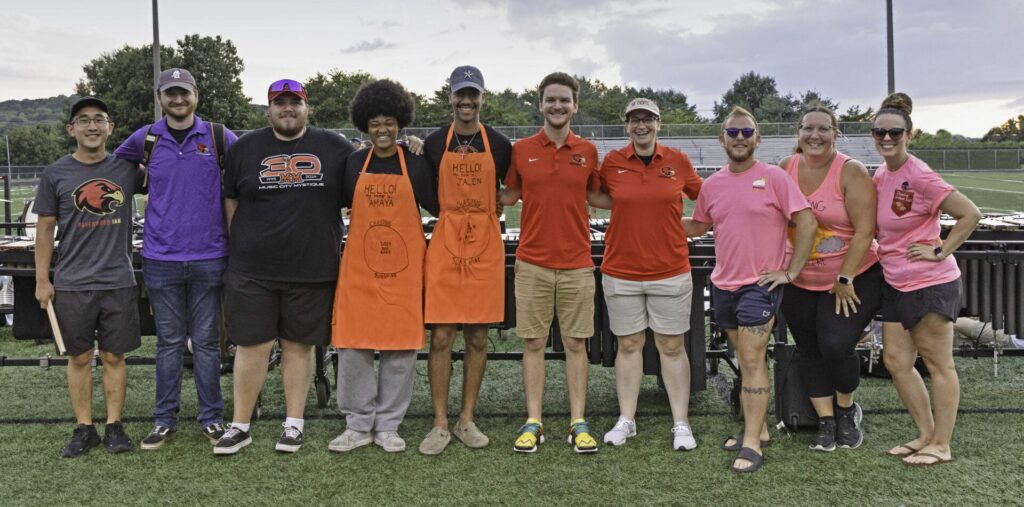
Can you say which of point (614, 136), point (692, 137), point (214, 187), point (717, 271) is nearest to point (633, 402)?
point (717, 271)

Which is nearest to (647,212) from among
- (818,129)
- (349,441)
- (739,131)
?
(739,131)

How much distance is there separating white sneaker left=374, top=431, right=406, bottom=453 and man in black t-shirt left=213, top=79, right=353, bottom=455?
1.48 feet

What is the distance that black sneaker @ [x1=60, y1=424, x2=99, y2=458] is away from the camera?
4520mm

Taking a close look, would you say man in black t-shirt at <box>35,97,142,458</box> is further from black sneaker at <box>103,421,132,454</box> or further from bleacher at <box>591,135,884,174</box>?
bleacher at <box>591,135,884,174</box>

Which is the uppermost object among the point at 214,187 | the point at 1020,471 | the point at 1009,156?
the point at 1009,156

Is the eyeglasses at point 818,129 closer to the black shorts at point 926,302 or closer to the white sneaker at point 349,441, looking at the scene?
the black shorts at point 926,302

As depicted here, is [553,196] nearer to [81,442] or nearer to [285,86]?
[285,86]

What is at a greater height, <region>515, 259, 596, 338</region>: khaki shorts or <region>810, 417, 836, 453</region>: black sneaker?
<region>515, 259, 596, 338</region>: khaki shorts

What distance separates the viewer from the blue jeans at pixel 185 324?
14.9 feet

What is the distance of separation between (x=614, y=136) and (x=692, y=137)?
4.61 metres

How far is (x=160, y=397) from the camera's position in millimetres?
4754

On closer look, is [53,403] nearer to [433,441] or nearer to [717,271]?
[433,441]

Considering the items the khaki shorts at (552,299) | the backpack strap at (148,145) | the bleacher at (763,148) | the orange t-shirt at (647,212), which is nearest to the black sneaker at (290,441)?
the khaki shorts at (552,299)

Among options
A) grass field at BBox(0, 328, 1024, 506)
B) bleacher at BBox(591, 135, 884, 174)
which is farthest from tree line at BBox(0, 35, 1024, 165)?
grass field at BBox(0, 328, 1024, 506)
